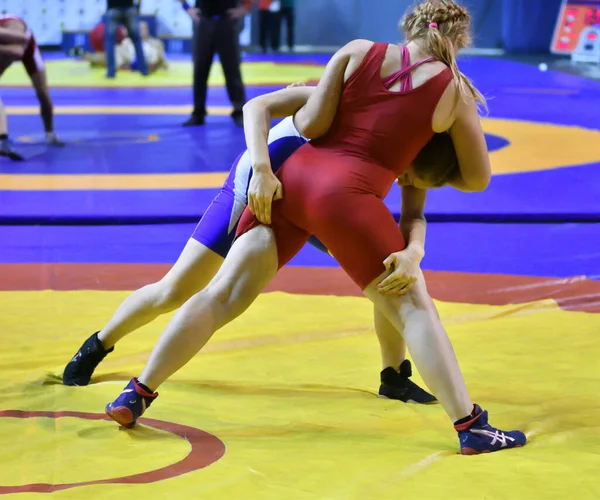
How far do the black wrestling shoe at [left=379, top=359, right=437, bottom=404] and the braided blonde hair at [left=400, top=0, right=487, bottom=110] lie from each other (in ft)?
2.68

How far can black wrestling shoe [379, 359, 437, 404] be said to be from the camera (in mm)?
2895

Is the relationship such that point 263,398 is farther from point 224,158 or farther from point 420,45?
point 224,158

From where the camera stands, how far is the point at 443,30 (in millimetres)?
2578

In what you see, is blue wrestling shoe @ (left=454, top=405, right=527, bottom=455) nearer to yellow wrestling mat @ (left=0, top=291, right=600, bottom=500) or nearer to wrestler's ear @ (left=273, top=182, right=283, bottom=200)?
yellow wrestling mat @ (left=0, top=291, right=600, bottom=500)

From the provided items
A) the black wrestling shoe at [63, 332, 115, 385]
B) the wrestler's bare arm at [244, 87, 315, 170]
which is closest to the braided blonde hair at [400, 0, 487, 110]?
the wrestler's bare arm at [244, 87, 315, 170]

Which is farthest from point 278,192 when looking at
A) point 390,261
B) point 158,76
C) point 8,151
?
point 158,76

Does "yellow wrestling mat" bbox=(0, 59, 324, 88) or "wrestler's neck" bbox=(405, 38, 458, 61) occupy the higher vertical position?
"wrestler's neck" bbox=(405, 38, 458, 61)

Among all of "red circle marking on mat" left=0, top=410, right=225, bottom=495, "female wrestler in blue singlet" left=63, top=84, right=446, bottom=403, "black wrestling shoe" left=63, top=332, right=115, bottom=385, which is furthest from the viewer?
"black wrestling shoe" left=63, top=332, right=115, bottom=385

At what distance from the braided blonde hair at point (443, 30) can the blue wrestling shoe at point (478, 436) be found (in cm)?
78

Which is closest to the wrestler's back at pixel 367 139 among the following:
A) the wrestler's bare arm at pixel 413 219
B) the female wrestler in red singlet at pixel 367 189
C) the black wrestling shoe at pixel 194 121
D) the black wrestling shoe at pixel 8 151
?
the female wrestler in red singlet at pixel 367 189

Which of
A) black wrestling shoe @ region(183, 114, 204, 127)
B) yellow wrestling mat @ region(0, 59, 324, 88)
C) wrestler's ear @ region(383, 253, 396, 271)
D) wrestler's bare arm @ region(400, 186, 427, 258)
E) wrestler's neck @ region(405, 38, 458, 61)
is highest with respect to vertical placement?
wrestler's neck @ region(405, 38, 458, 61)

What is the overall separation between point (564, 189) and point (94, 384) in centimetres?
377

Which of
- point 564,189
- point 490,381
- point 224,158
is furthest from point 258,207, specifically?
point 224,158

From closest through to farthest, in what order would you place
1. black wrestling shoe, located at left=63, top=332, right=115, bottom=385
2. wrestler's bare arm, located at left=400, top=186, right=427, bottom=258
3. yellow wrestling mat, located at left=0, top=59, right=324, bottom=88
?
wrestler's bare arm, located at left=400, top=186, right=427, bottom=258 → black wrestling shoe, located at left=63, top=332, right=115, bottom=385 → yellow wrestling mat, located at left=0, top=59, right=324, bottom=88
